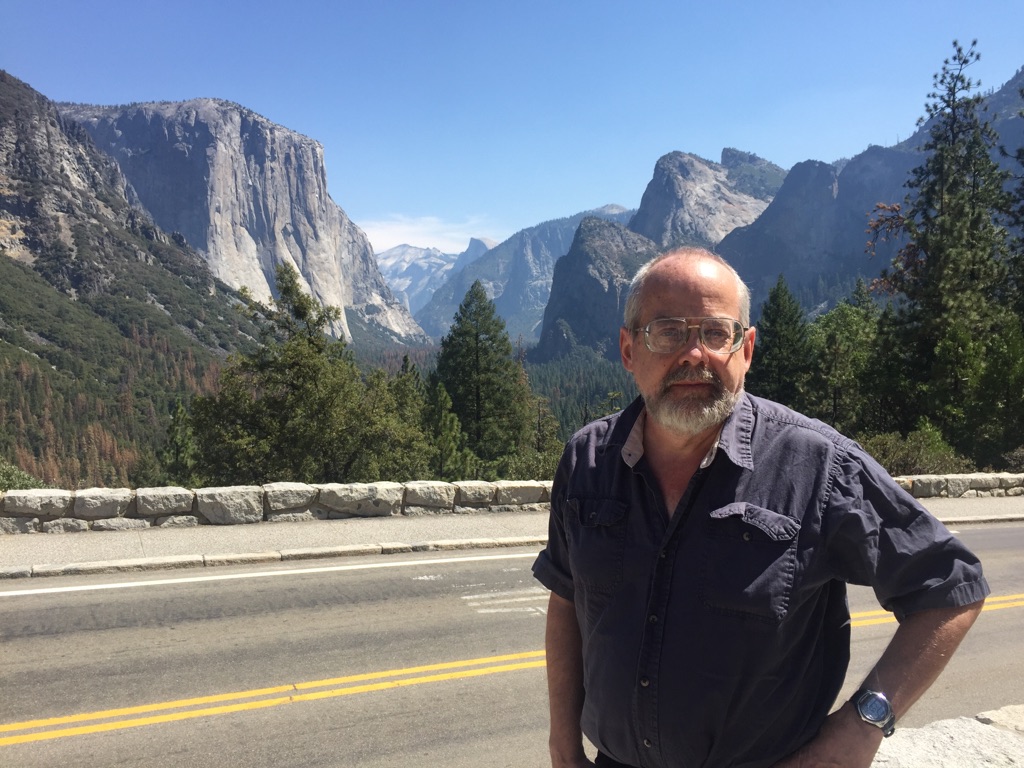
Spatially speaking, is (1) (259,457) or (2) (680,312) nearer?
(2) (680,312)

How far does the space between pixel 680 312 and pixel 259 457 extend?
24.7 meters

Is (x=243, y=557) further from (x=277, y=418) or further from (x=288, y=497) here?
(x=277, y=418)

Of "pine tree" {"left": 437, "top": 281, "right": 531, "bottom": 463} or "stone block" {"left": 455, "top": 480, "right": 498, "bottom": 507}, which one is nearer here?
"stone block" {"left": 455, "top": 480, "right": 498, "bottom": 507}

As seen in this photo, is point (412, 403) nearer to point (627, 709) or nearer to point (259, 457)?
point (259, 457)

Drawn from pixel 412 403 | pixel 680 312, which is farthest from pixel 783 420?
pixel 412 403

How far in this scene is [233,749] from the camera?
4.77m

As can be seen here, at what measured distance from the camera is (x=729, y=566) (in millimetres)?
1900

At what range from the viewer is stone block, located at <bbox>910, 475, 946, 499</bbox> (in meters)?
15.8

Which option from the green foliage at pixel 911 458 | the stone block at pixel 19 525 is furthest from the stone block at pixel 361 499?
the green foliage at pixel 911 458

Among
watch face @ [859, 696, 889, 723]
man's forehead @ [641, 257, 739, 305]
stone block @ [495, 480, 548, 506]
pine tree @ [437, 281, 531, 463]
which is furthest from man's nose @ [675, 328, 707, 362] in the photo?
pine tree @ [437, 281, 531, 463]

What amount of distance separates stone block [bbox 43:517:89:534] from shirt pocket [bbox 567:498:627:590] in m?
9.82

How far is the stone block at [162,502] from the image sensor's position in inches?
404

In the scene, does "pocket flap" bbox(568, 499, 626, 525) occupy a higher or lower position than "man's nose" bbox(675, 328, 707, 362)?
lower

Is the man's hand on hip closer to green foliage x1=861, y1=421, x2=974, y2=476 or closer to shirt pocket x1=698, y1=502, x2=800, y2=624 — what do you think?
shirt pocket x1=698, y1=502, x2=800, y2=624
